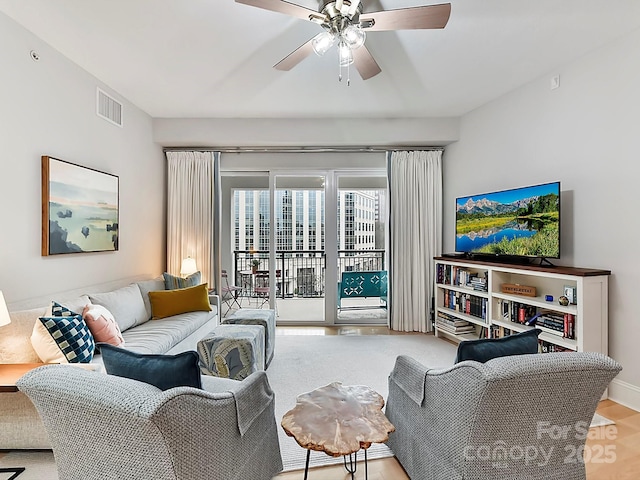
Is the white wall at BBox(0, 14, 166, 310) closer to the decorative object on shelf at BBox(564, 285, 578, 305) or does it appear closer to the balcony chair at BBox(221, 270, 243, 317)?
the balcony chair at BBox(221, 270, 243, 317)

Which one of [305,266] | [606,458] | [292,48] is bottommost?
[606,458]

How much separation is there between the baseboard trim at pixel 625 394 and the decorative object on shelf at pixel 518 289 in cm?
90

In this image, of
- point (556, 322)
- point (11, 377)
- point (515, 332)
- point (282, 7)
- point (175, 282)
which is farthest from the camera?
point (175, 282)

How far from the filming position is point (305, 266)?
17.3ft

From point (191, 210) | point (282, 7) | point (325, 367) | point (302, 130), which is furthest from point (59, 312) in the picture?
point (302, 130)

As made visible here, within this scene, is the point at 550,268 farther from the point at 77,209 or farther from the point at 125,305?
the point at 77,209

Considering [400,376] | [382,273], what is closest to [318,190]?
[382,273]

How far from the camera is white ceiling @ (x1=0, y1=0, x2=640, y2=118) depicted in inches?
93.7

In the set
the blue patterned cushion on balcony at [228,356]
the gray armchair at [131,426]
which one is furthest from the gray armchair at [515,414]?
the blue patterned cushion on balcony at [228,356]

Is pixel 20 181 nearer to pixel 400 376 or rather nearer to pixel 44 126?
pixel 44 126

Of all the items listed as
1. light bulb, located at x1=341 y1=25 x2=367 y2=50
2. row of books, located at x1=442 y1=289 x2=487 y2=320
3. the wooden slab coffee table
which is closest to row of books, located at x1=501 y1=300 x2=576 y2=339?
row of books, located at x1=442 y1=289 x2=487 y2=320

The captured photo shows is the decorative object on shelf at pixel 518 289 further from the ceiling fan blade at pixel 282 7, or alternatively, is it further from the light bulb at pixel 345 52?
the ceiling fan blade at pixel 282 7

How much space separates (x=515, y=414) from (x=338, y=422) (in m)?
0.70

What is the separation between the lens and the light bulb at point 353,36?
6.90 feet
